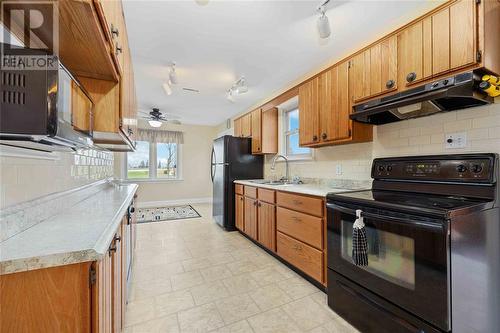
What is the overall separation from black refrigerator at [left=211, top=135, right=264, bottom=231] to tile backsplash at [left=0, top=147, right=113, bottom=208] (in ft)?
7.14

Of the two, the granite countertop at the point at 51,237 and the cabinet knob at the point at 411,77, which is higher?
the cabinet knob at the point at 411,77

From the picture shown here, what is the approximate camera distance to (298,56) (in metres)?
2.58

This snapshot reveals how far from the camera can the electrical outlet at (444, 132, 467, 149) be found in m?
1.53

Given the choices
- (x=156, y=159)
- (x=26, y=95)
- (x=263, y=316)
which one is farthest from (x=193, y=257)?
(x=156, y=159)

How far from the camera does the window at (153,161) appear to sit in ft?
19.3

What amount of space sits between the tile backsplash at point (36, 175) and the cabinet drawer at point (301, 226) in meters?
1.94

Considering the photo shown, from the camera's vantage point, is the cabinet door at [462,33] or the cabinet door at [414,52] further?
the cabinet door at [414,52]

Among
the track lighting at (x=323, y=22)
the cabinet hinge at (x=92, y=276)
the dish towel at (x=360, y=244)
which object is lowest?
the dish towel at (x=360, y=244)

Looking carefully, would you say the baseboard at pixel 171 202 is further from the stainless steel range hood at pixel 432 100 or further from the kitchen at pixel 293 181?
the stainless steel range hood at pixel 432 100

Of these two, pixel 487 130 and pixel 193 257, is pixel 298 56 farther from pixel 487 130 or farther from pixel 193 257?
pixel 193 257

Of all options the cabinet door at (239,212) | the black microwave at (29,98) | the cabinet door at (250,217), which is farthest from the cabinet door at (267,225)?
the black microwave at (29,98)

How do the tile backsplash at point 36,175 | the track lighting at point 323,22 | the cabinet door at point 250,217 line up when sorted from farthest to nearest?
the cabinet door at point 250,217
the track lighting at point 323,22
the tile backsplash at point 36,175

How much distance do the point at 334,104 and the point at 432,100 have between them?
85 cm

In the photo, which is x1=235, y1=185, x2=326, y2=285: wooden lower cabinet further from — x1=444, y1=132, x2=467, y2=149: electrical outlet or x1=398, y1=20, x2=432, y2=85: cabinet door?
x1=398, y1=20, x2=432, y2=85: cabinet door
